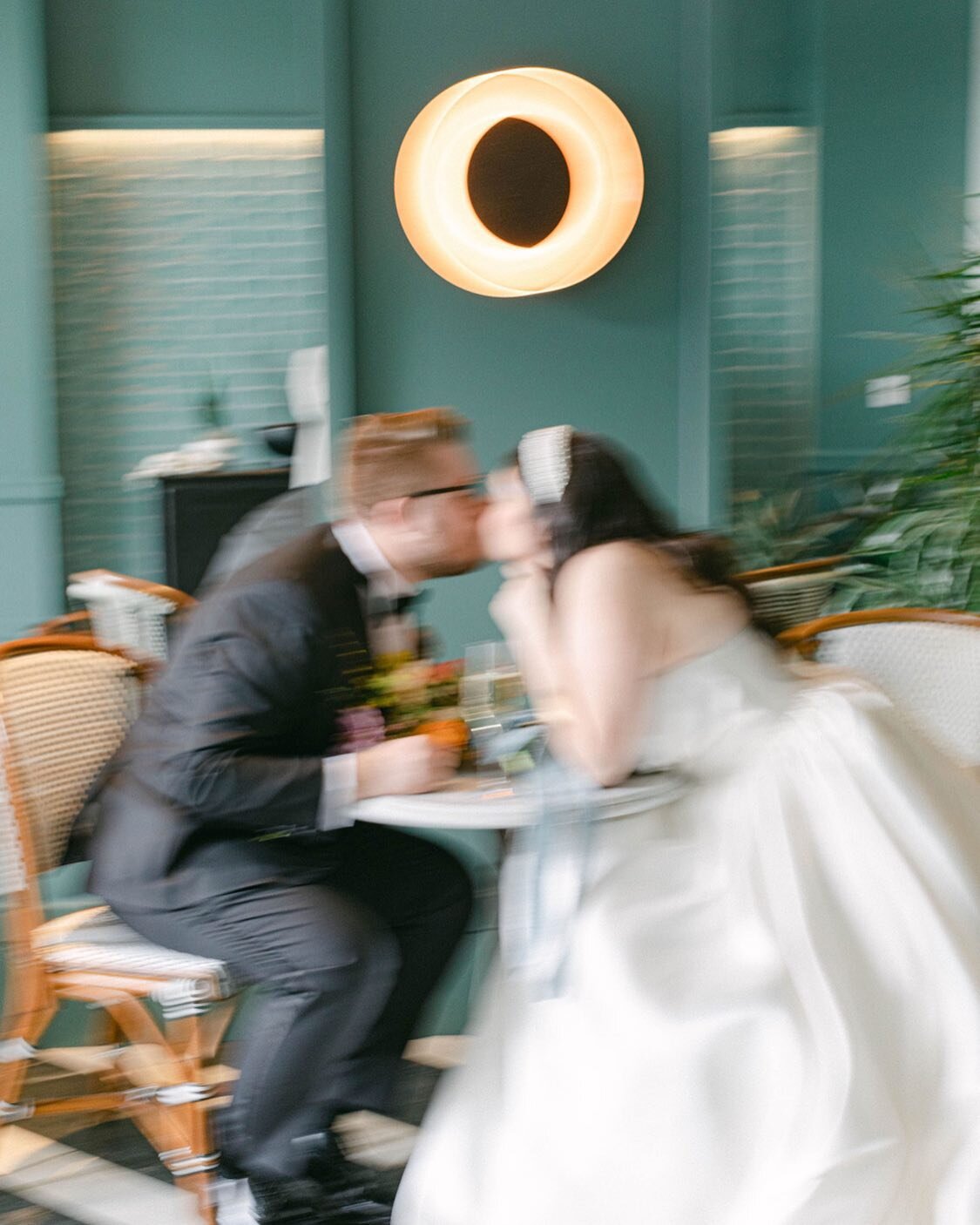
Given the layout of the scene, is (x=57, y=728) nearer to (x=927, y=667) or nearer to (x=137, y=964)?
(x=137, y=964)

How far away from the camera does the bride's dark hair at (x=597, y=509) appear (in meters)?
2.18

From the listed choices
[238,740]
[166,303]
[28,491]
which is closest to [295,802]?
[238,740]

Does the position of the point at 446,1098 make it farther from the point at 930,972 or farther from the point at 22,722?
the point at 22,722

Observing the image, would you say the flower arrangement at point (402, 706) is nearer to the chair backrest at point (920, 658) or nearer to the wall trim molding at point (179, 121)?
the chair backrest at point (920, 658)

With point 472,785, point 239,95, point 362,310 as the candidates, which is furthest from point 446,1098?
point 239,95

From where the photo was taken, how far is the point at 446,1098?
6.98 ft

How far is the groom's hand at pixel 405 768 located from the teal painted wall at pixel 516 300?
2410 millimetres

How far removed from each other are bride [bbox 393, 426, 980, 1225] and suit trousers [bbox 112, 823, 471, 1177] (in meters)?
0.19

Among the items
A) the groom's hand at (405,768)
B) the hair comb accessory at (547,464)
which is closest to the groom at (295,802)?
A: the groom's hand at (405,768)

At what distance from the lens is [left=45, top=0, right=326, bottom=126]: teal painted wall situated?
4324mm

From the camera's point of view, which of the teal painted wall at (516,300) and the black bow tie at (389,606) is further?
the teal painted wall at (516,300)

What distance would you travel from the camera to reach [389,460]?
7.88 feet

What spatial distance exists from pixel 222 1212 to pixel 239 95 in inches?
134

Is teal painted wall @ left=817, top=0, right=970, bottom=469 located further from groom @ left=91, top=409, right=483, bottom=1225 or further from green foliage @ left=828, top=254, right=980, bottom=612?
groom @ left=91, top=409, right=483, bottom=1225
